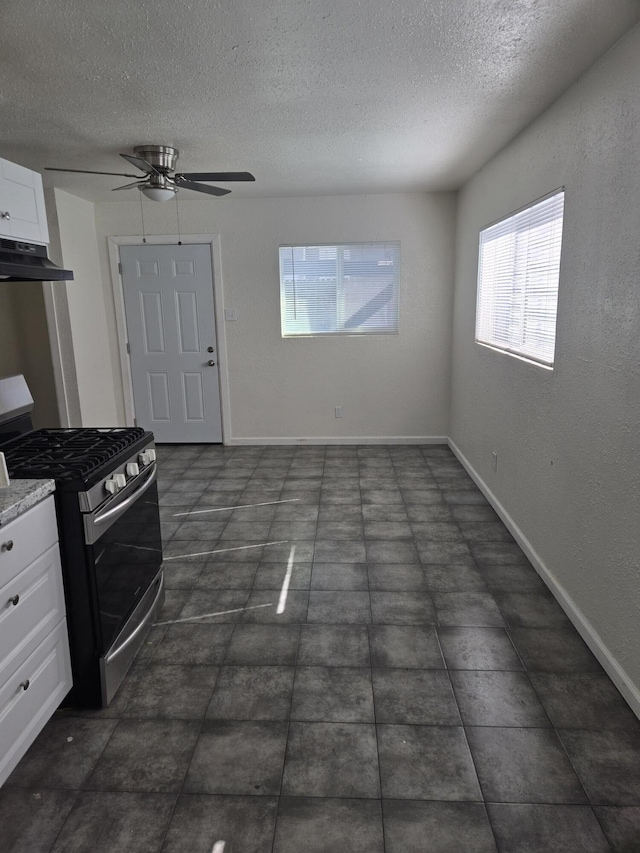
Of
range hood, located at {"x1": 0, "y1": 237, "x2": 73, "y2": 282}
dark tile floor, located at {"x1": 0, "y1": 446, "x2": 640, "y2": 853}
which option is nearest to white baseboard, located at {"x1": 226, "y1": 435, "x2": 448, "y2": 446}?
dark tile floor, located at {"x1": 0, "y1": 446, "x2": 640, "y2": 853}

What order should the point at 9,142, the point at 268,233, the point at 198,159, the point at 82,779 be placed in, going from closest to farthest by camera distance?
the point at 82,779, the point at 9,142, the point at 198,159, the point at 268,233

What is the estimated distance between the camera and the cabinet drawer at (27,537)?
1598mm

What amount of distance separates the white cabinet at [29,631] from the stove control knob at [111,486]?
0.20 metres

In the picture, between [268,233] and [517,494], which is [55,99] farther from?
[517,494]

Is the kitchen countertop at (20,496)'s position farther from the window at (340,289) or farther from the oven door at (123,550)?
the window at (340,289)

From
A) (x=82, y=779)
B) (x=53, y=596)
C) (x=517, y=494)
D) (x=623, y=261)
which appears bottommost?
(x=82, y=779)

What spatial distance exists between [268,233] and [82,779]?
4707 mm

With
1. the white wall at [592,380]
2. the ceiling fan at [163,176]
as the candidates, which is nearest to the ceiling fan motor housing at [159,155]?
the ceiling fan at [163,176]

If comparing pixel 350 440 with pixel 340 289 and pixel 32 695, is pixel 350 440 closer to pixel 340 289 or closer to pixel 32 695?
pixel 340 289

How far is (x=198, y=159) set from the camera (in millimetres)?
3822

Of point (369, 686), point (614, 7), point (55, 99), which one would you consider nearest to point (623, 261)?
point (614, 7)

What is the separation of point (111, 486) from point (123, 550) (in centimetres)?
31

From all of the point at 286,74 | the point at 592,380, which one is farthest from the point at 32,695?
the point at 286,74

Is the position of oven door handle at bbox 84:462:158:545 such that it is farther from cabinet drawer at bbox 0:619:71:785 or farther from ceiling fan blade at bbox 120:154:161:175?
ceiling fan blade at bbox 120:154:161:175
